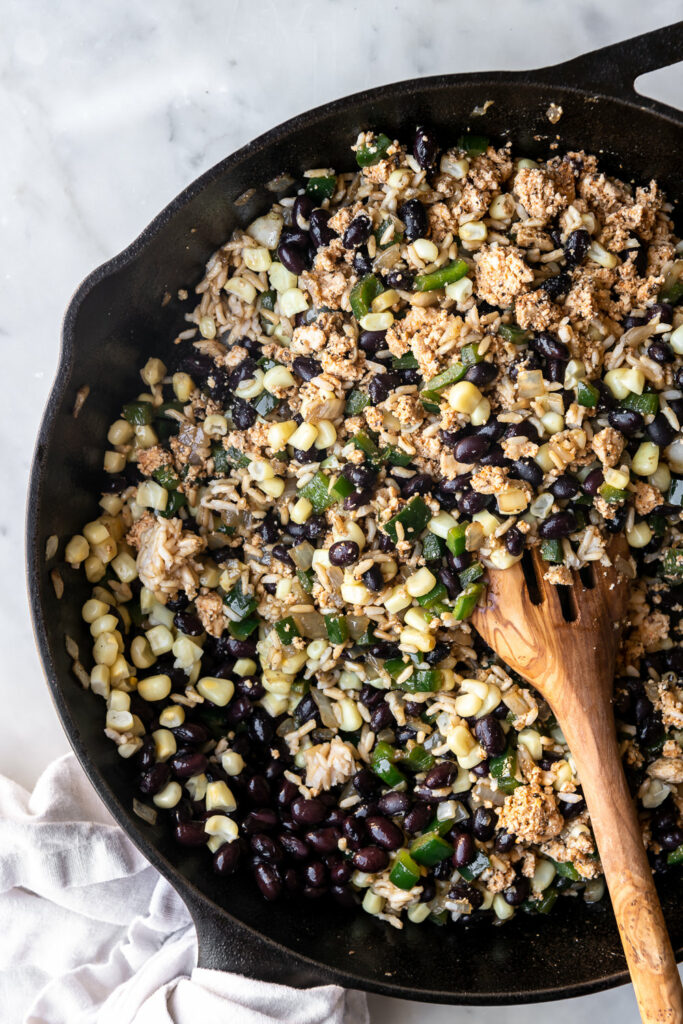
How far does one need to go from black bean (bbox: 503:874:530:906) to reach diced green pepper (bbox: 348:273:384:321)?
1633mm

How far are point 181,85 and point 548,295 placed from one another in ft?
4.50

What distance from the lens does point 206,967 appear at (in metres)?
2.39

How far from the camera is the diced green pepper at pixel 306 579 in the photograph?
238 centimetres

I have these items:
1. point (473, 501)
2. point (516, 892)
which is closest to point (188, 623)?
point (473, 501)

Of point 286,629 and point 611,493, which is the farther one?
point 286,629

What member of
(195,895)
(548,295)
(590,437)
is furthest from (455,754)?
(548,295)

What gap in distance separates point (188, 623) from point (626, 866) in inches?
51.5

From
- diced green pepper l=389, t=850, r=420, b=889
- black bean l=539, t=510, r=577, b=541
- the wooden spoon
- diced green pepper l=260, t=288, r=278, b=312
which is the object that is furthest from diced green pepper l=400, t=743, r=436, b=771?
diced green pepper l=260, t=288, r=278, b=312

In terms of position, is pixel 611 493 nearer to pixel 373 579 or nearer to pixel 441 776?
pixel 373 579

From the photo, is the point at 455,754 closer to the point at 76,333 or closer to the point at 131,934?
the point at 131,934

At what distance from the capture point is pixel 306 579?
2.38 metres

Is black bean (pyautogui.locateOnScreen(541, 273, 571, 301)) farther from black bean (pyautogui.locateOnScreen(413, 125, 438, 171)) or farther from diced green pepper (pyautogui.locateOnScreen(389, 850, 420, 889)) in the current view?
diced green pepper (pyautogui.locateOnScreen(389, 850, 420, 889))

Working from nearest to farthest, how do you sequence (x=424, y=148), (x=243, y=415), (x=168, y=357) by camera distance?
(x=424, y=148) → (x=243, y=415) → (x=168, y=357)

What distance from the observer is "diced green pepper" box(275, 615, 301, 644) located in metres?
2.40
